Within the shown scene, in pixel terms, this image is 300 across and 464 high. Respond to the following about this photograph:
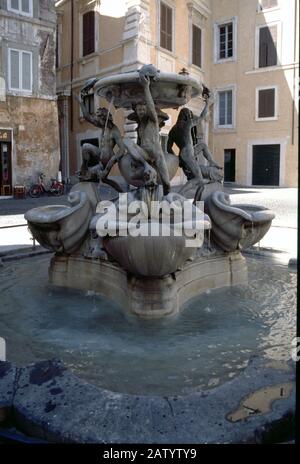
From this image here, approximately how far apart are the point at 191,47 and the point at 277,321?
854 inches

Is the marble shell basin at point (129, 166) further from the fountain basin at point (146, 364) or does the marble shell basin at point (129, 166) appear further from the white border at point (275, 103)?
the white border at point (275, 103)

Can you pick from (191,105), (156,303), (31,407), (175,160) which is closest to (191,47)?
(191,105)

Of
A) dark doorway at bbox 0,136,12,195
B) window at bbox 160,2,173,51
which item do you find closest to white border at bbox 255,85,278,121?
window at bbox 160,2,173,51

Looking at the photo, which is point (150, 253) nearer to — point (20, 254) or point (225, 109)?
point (20, 254)

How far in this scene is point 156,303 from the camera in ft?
11.9

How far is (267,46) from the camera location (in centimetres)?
2411

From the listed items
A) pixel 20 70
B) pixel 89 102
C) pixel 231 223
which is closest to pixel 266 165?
pixel 20 70

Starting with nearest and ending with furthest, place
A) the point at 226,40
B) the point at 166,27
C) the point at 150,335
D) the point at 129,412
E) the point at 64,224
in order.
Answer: the point at 129,412 < the point at 150,335 < the point at 64,224 < the point at 166,27 < the point at 226,40

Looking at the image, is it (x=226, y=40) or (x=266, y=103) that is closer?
(x=266, y=103)

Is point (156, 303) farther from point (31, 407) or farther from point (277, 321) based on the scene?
point (31, 407)

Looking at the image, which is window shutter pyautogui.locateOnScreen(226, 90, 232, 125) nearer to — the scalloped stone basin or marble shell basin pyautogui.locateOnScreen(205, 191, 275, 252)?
marble shell basin pyautogui.locateOnScreen(205, 191, 275, 252)

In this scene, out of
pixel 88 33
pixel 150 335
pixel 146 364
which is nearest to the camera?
pixel 146 364

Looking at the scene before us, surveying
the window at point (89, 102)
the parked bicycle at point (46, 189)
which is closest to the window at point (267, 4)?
the parked bicycle at point (46, 189)

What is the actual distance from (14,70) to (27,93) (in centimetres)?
98
